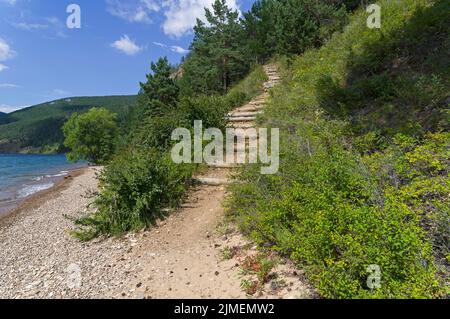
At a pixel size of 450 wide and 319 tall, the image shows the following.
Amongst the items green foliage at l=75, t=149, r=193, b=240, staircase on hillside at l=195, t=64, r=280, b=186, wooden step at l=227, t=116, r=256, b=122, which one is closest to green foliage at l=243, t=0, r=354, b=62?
staircase on hillside at l=195, t=64, r=280, b=186

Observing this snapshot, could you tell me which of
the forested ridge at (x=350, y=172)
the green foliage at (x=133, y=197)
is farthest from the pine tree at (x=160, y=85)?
the green foliage at (x=133, y=197)

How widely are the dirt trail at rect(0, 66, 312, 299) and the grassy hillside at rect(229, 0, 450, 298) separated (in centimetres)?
48

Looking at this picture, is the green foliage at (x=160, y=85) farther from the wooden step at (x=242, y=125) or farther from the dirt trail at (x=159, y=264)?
the dirt trail at (x=159, y=264)

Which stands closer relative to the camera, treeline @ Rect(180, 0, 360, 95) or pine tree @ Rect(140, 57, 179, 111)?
treeline @ Rect(180, 0, 360, 95)

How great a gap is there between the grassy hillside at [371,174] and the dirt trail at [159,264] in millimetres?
484

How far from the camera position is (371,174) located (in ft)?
13.1

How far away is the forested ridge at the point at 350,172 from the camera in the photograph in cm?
268

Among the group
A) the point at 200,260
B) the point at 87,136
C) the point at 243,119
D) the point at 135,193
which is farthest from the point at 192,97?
the point at 87,136

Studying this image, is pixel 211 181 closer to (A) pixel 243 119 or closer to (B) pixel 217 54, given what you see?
(A) pixel 243 119

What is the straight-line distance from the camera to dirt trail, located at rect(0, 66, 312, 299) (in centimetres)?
356

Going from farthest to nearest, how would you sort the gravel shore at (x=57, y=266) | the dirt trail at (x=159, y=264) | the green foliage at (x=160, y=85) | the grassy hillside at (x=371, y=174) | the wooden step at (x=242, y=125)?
the green foliage at (x=160, y=85) → the wooden step at (x=242, y=125) → the gravel shore at (x=57, y=266) → the dirt trail at (x=159, y=264) → the grassy hillside at (x=371, y=174)

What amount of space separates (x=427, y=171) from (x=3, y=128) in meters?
240

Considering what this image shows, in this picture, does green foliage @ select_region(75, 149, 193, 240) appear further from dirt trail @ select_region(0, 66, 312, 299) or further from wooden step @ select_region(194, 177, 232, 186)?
wooden step @ select_region(194, 177, 232, 186)
